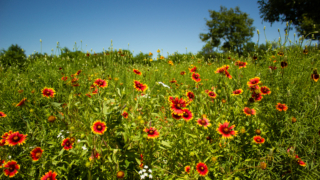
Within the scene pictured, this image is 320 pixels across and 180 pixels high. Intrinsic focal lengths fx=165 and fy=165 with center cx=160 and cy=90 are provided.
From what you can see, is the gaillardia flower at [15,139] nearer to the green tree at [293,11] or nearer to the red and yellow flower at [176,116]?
the red and yellow flower at [176,116]

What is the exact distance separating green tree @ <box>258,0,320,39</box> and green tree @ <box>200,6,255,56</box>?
1000 centimetres

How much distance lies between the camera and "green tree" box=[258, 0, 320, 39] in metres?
13.1

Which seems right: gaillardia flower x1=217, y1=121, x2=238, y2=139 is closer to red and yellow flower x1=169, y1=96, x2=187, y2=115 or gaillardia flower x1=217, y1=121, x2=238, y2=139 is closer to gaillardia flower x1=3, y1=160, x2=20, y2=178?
red and yellow flower x1=169, y1=96, x2=187, y2=115

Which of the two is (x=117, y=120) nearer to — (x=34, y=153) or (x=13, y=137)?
(x=34, y=153)

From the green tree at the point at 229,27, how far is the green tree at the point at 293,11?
32.8 feet

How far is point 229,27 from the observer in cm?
2712

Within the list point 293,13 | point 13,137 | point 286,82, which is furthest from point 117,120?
point 293,13

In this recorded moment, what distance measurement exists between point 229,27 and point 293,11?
1247cm

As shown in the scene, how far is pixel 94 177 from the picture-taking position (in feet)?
3.55

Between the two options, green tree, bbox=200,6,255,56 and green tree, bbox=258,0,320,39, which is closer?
green tree, bbox=258,0,320,39

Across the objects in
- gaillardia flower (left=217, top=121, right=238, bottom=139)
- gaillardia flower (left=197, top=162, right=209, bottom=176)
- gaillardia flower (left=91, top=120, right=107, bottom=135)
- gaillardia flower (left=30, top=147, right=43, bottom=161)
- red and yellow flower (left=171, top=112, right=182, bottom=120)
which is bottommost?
gaillardia flower (left=197, top=162, right=209, bottom=176)

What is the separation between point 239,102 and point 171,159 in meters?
0.83

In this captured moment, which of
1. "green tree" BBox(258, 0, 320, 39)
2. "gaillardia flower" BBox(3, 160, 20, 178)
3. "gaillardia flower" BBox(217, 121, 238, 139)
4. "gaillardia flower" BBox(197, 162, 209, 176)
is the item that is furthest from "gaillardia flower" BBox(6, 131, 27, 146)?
"green tree" BBox(258, 0, 320, 39)

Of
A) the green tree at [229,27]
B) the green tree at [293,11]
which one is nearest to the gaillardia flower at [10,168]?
the green tree at [293,11]
